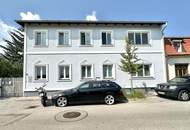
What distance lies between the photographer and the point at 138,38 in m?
19.1

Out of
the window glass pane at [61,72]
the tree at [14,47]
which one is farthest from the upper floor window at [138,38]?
the tree at [14,47]

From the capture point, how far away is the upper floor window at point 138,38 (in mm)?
19016

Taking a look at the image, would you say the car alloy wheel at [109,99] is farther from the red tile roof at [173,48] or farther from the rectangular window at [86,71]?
the red tile roof at [173,48]

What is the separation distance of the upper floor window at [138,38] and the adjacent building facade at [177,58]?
246 cm

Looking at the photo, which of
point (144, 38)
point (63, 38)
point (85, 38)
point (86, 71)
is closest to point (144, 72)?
point (144, 38)

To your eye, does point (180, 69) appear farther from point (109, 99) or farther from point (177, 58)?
point (109, 99)

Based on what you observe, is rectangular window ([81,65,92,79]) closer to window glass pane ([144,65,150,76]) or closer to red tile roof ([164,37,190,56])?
window glass pane ([144,65,150,76])

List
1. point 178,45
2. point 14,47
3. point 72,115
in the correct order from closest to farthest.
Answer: point 72,115, point 178,45, point 14,47

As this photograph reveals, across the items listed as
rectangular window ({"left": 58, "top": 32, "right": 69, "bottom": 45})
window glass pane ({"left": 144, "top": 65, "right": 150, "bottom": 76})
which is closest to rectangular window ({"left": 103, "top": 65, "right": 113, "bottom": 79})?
window glass pane ({"left": 144, "top": 65, "right": 150, "bottom": 76})

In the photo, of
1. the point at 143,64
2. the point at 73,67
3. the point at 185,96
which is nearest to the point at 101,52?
the point at 73,67

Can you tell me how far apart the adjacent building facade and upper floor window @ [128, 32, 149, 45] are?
8.08 feet

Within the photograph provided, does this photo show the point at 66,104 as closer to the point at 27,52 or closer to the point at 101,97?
the point at 101,97

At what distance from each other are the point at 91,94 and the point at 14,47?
35265 millimetres

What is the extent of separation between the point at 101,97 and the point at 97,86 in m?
0.79
